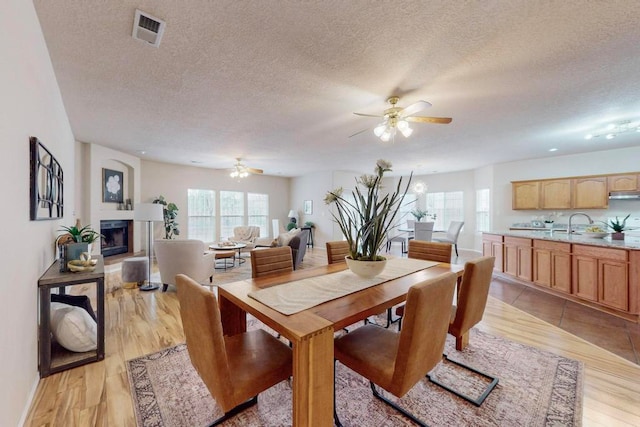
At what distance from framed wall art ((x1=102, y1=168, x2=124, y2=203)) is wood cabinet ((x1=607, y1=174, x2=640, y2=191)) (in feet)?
34.3

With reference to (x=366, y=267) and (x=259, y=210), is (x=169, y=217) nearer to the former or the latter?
(x=259, y=210)

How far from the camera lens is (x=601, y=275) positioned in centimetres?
320

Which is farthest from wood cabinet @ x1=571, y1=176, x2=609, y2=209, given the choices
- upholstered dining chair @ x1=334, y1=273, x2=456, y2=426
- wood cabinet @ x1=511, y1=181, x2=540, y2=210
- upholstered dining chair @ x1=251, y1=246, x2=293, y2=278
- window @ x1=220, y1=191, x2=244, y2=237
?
window @ x1=220, y1=191, x2=244, y2=237

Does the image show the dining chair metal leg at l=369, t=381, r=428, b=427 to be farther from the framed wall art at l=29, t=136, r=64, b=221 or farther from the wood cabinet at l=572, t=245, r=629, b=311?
the wood cabinet at l=572, t=245, r=629, b=311

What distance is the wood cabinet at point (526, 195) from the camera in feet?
19.5

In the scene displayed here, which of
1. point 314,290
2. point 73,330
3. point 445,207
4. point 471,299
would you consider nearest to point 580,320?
point 471,299

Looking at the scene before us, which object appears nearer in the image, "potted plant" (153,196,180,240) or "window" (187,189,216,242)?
"potted plant" (153,196,180,240)

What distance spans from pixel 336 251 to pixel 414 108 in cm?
168

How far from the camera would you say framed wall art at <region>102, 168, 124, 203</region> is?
5.40 m

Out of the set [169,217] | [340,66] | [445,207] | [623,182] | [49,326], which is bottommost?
[49,326]

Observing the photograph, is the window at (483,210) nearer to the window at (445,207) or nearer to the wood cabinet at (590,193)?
the window at (445,207)

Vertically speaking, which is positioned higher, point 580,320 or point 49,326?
point 49,326

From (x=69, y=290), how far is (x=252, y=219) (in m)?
5.22

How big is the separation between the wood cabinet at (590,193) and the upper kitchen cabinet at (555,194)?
101 mm
